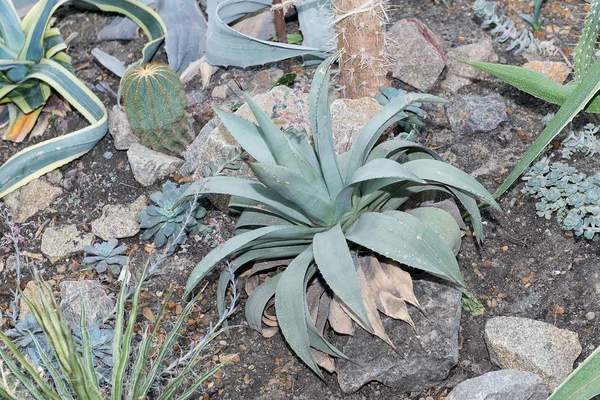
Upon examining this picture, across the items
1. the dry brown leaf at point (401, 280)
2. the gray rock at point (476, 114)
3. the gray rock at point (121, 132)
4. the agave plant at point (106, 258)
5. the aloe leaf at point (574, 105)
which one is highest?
the aloe leaf at point (574, 105)

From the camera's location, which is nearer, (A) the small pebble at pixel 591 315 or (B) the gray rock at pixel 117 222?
(A) the small pebble at pixel 591 315

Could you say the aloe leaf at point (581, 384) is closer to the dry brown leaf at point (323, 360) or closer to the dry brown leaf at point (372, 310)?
the dry brown leaf at point (372, 310)

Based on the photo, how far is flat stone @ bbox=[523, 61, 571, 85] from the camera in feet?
10.1

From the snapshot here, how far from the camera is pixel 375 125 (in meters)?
2.22

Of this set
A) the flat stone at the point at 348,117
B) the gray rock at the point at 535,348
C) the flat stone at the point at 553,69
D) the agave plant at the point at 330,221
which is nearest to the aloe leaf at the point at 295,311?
the agave plant at the point at 330,221

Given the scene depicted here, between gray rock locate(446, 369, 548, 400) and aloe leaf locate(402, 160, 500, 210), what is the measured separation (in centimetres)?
47

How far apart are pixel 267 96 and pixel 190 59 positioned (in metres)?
0.61

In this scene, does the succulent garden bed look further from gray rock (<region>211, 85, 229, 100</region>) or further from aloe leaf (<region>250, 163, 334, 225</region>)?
aloe leaf (<region>250, 163, 334, 225</region>)

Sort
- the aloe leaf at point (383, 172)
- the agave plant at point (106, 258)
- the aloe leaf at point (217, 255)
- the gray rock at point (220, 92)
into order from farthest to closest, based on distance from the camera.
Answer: the gray rock at point (220, 92) → the agave plant at point (106, 258) → the aloe leaf at point (217, 255) → the aloe leaf at point (383, 172)

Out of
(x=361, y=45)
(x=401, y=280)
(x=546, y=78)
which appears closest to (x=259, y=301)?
(x=401, y=280)

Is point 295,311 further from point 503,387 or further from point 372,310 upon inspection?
point 503,387

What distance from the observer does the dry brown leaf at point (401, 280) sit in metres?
2.25

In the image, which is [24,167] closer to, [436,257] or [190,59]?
[190,59]

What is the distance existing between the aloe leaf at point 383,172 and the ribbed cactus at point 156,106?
3.43 feet
